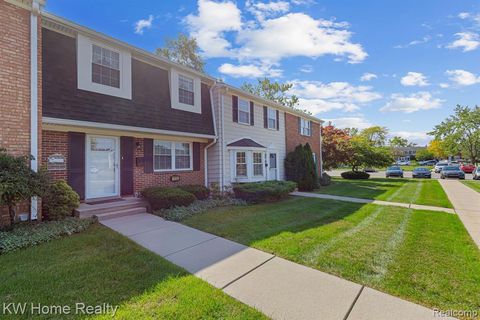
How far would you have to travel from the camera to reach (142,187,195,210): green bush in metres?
7.51

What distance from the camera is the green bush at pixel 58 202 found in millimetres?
5773

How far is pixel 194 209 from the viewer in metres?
7.77

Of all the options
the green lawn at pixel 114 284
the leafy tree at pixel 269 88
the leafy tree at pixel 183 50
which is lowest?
the green lawn at pixel 114 284

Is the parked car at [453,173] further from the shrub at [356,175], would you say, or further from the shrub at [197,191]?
the shrub at [197,191]

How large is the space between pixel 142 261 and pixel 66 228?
264 centimetres

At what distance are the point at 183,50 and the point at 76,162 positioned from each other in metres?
21.8

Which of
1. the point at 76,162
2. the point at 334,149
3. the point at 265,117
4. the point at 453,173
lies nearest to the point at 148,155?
the point at 76,162

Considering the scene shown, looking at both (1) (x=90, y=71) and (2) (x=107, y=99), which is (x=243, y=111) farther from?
(1) (x=90, y=71)

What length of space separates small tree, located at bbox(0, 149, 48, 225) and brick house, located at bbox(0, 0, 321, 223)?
58cm

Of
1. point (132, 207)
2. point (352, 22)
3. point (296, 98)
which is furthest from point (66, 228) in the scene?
point (296, 98)

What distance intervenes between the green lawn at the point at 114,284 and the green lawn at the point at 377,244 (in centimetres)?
178

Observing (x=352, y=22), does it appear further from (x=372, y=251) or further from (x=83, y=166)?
(x=83, y=166)

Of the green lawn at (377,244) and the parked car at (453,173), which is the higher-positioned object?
the parked car at (453,173)

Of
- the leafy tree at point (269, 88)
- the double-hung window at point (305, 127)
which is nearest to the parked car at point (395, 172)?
the double-hung window at point (305, 127)
